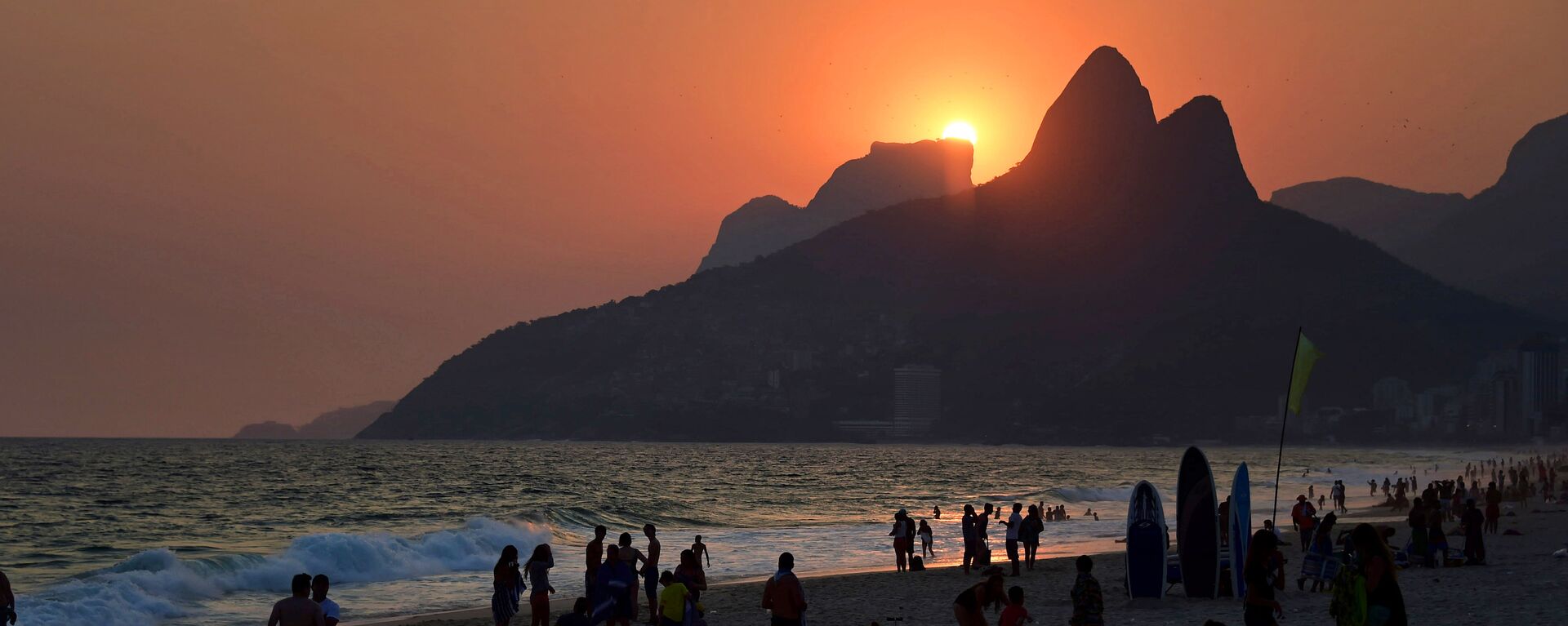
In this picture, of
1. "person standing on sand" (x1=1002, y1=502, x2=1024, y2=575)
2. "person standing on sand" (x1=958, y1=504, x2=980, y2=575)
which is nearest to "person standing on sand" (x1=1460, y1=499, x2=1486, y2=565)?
"person standing on sand" (x1=1002, y1=502, x2=1024, y2=575)

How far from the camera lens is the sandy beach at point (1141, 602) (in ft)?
62.5

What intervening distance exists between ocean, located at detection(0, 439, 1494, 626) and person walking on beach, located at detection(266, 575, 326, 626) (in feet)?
46.8

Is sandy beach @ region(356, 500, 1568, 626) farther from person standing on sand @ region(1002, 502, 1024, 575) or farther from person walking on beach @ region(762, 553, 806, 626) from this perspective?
person walking on beach @ region(762, 553, 806, 626)

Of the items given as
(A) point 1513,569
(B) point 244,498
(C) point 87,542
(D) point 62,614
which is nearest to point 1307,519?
(A) point 1513,569

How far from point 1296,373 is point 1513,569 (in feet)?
18.1

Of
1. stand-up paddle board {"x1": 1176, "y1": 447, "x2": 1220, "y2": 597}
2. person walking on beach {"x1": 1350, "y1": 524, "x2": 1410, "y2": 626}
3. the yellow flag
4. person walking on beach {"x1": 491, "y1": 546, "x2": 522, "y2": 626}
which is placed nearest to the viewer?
person walking on beach {"x1": 1350, "y1": 524, "x2": 1410, "y2": 626}

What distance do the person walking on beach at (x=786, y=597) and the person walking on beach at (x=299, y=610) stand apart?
5.04m

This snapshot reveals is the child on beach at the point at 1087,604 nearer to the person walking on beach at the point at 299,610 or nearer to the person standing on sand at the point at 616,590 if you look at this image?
the person standing on sand at the point at 616,590

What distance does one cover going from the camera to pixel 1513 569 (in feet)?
78.3

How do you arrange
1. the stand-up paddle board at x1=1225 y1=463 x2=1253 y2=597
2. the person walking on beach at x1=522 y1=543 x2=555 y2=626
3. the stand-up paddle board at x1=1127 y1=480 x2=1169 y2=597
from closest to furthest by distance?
1. the person walking on beach at x1=522 y1=543 x2=555 y2=626
2. the stand-up paddle board at x1=1225 y1=463 x2=1253 y2=597
3. the stand-up paddle board at x1=1127 y1=480 x2=1169 y2=597

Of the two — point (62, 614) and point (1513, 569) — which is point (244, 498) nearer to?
point (62, 614)

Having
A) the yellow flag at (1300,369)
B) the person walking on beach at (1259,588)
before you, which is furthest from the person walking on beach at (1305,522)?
the person walking on beach at (1259,588)

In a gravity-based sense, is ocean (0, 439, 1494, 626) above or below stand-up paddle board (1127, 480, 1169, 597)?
below

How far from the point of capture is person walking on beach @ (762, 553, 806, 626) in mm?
15762
